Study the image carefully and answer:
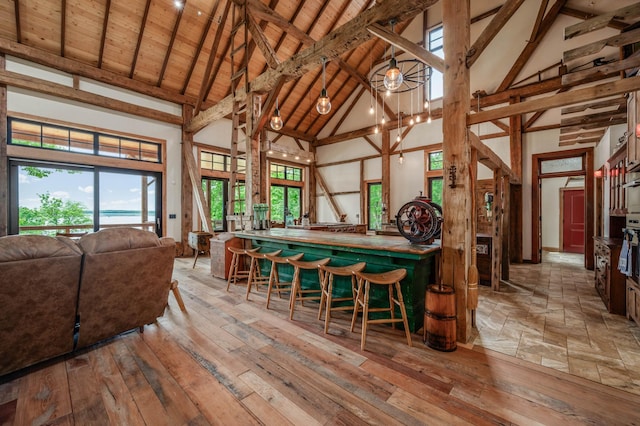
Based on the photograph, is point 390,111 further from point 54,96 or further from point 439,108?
point 54,96

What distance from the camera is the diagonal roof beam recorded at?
3025 mm

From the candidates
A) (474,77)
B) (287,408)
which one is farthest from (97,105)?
(474,77)

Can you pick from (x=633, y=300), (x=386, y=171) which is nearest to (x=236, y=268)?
(x=633, y=300)

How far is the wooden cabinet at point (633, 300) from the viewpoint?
2.68m

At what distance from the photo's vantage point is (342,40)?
11.9 ft

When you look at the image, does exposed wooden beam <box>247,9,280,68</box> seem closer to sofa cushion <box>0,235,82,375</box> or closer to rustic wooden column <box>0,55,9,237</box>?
sofa cushion <box>0,235,82,375</box>

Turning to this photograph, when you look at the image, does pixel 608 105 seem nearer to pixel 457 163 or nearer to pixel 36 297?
pixel 457 163

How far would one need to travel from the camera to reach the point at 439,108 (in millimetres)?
7594

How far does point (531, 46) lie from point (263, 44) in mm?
6042

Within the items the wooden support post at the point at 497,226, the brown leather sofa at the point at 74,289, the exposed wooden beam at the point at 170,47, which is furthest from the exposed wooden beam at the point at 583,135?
the exposed wooden beam at the point at 170,47

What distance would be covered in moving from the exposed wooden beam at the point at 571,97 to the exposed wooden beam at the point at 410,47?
2.23 ft

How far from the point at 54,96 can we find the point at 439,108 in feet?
30.4

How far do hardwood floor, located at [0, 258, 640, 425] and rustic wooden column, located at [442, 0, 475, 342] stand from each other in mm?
612

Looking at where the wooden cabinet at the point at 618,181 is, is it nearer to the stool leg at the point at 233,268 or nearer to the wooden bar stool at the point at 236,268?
the wooden bar stool at the point at 236,268
